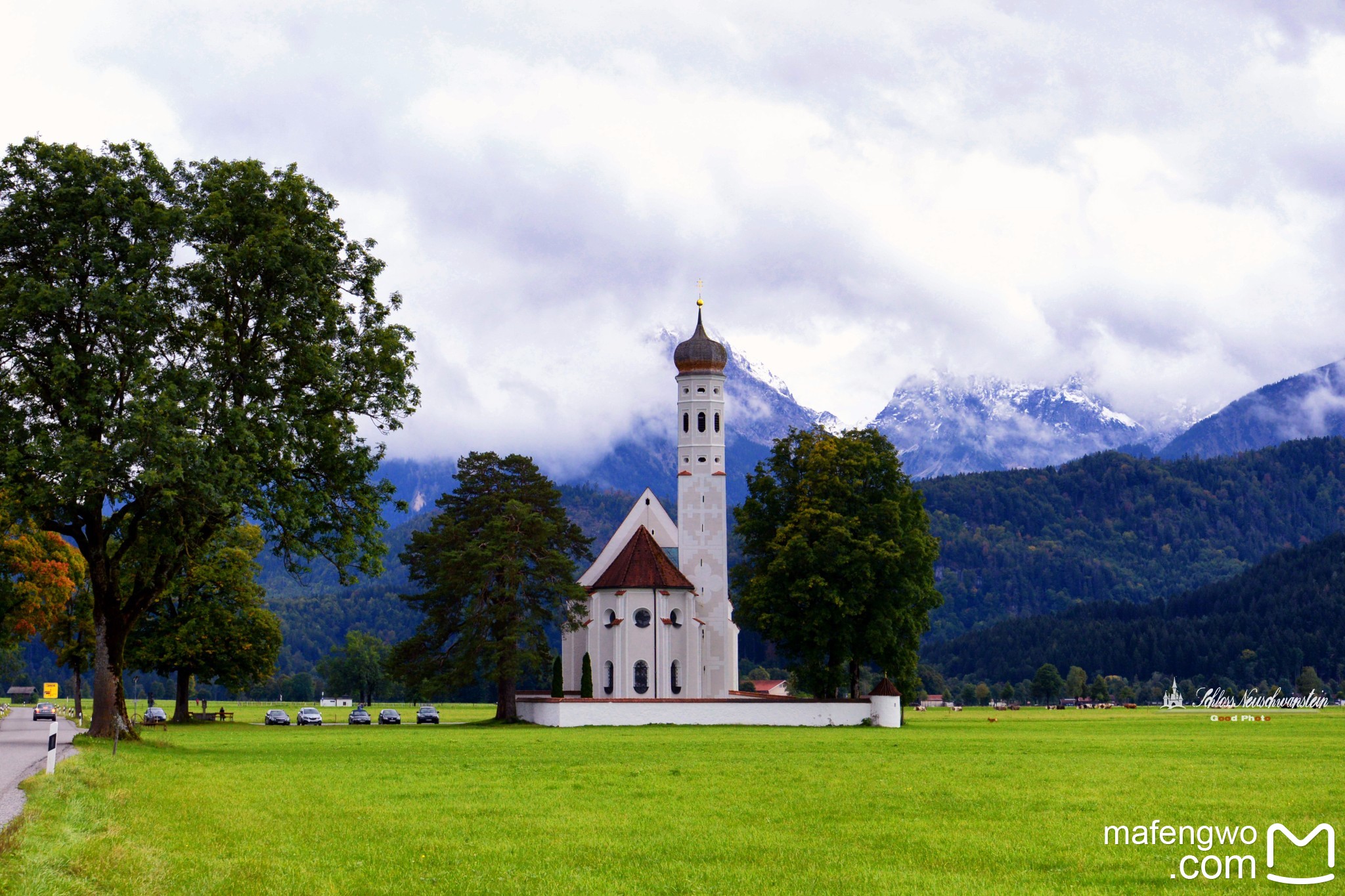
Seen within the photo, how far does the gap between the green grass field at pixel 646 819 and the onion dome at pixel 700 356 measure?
183 feet

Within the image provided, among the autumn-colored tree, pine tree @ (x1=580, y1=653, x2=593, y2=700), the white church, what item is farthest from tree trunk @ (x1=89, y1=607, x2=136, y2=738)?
pine tree @ (x1=580, y1=653, x2=593, y2=700)

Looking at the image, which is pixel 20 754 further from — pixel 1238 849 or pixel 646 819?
pixel 1238 849

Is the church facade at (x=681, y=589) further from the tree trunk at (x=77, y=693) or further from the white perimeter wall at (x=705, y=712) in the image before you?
the tree trunk at (x=77, y=693)

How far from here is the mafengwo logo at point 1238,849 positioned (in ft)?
52.4

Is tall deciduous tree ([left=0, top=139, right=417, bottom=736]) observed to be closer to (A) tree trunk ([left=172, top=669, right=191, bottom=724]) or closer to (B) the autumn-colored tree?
(B) the autumn-colored tree

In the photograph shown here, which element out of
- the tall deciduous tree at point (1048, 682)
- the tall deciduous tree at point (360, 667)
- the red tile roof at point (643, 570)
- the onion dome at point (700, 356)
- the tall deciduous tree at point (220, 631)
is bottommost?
the tall deciduous tree at point (1048, 682)

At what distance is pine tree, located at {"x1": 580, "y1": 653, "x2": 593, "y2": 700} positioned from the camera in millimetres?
83938

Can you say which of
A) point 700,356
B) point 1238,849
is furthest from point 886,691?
point 1238,849

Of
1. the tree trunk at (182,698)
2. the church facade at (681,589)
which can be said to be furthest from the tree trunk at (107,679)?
the church facade at (681,589)

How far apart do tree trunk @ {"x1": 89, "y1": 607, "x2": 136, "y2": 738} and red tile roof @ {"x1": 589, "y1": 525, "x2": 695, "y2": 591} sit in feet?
151

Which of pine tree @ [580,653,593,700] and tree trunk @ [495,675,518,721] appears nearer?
tree trunk @ [495,675,518,721]

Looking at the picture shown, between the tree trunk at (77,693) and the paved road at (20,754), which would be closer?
the paved road at (20,754)

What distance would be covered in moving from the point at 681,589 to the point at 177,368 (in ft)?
170

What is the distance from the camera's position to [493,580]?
7619 centimetres
